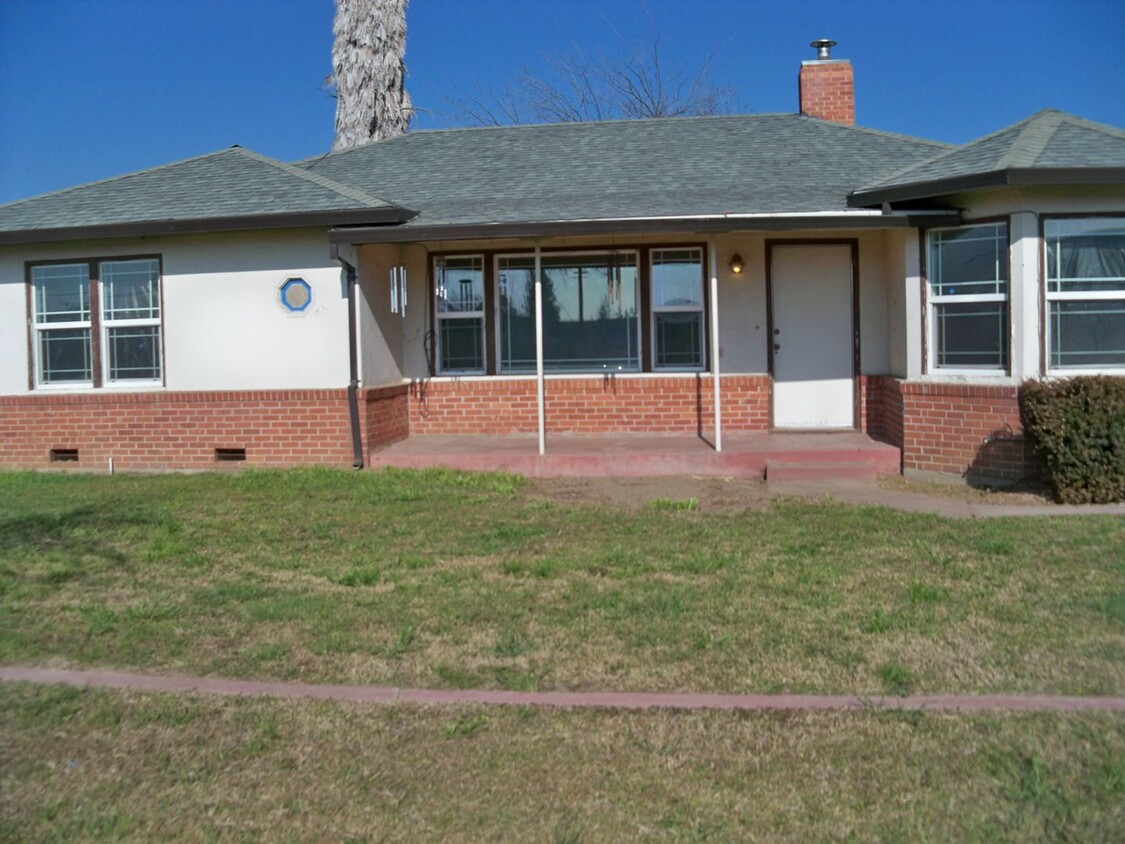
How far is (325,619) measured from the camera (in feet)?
19.7

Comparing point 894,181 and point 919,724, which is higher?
point 894,181

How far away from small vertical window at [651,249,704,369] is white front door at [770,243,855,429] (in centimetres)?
94

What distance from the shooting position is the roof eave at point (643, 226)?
1084 centimetres

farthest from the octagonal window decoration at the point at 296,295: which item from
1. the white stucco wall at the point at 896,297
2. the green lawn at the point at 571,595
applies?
the white stucco wall at the point at 896,297

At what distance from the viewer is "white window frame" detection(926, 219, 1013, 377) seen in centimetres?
1027

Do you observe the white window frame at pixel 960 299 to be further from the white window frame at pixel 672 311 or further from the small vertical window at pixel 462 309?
the small vertical window at pixel 462 309

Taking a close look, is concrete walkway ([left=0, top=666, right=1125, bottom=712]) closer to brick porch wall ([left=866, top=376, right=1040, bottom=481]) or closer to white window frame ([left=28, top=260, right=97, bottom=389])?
brick porch wall ([left=866, top=376, right=1040, bottom=481])

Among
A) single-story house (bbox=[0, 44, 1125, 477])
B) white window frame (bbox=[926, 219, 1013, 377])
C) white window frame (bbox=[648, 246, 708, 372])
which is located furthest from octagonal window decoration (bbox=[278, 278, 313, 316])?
white window frame (bbox=[926, 219, 1013, 377])

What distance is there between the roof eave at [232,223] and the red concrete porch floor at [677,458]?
8.73ft

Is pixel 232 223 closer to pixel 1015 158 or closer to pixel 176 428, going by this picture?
pixel 176 428

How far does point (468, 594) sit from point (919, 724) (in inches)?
118

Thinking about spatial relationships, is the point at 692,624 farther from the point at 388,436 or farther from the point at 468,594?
the point at 388,436

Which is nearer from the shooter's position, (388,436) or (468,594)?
(468,594)

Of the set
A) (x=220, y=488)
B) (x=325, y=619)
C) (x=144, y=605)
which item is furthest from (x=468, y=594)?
(x=220, y=488)
